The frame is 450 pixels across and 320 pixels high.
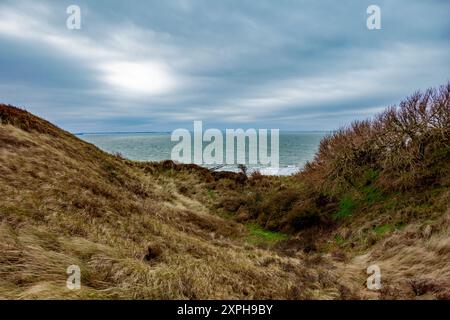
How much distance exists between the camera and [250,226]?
587 inches

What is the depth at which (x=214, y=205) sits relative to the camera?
18.2 meters

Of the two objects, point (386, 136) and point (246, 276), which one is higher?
point (386, 136)

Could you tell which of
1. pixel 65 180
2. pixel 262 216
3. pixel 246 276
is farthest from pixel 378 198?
pixel 65 180

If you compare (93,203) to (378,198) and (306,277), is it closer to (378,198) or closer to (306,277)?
(306,277)

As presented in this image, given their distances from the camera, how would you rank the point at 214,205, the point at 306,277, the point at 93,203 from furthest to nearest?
the point at 214,205
the point at 93,203
the point at 306,277

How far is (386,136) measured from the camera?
1373cm

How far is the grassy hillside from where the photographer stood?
4.86 meters

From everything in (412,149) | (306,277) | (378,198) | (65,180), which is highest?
(412,149)

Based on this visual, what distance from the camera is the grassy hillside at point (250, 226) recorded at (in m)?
4.86

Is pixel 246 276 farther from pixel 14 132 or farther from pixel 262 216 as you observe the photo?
pixel 14 132
